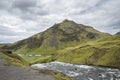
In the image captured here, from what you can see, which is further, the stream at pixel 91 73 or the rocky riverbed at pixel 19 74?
the stream at pixel 91 73

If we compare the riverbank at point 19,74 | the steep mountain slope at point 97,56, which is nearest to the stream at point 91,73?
the riverbank at point 19,74

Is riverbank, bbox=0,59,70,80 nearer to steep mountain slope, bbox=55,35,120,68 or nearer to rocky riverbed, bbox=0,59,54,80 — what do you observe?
rocky riverbed, bbox=0,59,54,80

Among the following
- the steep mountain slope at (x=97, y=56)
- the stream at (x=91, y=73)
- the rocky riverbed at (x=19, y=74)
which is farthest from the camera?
the steep mountain slope at (x=97, y=56)

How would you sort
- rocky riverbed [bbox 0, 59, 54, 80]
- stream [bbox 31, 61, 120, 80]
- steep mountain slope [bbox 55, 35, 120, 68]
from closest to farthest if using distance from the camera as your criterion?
rocky riverbed [bbox 0, 59, 54, 80]
stream [bbox 31, 61, 120, 80]
steep mountain slope [bbox 55, 35, 120, 68]

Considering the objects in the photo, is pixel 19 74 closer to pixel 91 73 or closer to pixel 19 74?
pixel 19 74

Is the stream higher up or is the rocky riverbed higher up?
the rocky riverbed

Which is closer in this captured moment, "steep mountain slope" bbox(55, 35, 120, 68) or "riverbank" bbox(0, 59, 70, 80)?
"riverbank" bbox(0, 59, 70, 80)

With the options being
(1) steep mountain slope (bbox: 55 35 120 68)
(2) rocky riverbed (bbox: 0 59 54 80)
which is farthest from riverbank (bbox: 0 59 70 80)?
(1) steep mountain slope (bbox: 55 35 120 68)

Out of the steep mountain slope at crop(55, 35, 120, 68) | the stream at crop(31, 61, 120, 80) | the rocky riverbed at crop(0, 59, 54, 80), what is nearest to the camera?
the rocky riverbed at crop(0, 59, 54, 80)

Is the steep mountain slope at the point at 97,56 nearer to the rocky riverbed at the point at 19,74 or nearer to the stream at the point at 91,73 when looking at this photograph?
the stream at the point at 91,73

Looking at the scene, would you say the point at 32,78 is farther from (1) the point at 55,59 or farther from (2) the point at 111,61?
(1) the point at 55,59

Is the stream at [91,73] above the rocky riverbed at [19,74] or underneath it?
underneath

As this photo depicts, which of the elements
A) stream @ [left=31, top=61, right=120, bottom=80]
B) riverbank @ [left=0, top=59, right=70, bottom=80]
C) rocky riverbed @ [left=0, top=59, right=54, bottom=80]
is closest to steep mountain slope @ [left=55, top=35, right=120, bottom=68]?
stream @ [left=31, top=61, right=120, bottom=80]

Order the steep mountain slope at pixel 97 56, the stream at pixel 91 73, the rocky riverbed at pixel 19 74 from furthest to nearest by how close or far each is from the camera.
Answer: the steep mountain slope at pixel 97 56
the stream at pixel 91 73
the rocky riverbed at pixel 19 74
